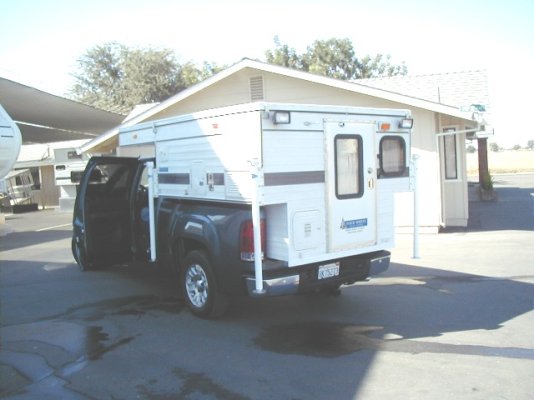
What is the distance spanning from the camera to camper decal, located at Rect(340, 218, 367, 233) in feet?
19.0

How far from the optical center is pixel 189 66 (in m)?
43.0

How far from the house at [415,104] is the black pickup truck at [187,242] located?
3089 millimetres

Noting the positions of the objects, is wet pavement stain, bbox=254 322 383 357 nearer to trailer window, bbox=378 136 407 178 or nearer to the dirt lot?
trailer window, bbox=378 136 407 178

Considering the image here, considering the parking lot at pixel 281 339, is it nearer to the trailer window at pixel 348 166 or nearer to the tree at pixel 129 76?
the trailer window at pixel 348 166

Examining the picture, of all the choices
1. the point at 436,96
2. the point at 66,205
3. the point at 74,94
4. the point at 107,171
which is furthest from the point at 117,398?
the point at 74,94

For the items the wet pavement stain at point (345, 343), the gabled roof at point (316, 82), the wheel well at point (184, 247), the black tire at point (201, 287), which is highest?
the gabled roof at point (316, 82)

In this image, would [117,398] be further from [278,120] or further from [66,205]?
[66,205]

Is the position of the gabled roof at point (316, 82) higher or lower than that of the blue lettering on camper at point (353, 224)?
higher

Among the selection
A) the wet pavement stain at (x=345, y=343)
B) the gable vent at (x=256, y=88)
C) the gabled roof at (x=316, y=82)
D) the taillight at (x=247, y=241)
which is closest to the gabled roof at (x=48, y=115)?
the gabled roof at (x=316, y=82)

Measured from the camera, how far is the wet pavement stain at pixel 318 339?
5008mm

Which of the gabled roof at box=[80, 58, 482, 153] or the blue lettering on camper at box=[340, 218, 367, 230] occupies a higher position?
the gabled roof at box=[80, 58, 482, 153]

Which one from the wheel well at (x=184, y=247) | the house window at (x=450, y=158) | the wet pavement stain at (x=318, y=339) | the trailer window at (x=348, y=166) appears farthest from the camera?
the house window at (x=450, y=158)

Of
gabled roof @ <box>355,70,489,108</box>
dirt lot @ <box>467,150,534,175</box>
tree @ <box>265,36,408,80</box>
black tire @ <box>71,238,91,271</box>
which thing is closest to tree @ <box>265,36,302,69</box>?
tree @ <box>265,36,408,80</box>

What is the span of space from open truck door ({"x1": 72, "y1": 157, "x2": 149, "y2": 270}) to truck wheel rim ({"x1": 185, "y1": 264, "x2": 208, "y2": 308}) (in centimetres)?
210
